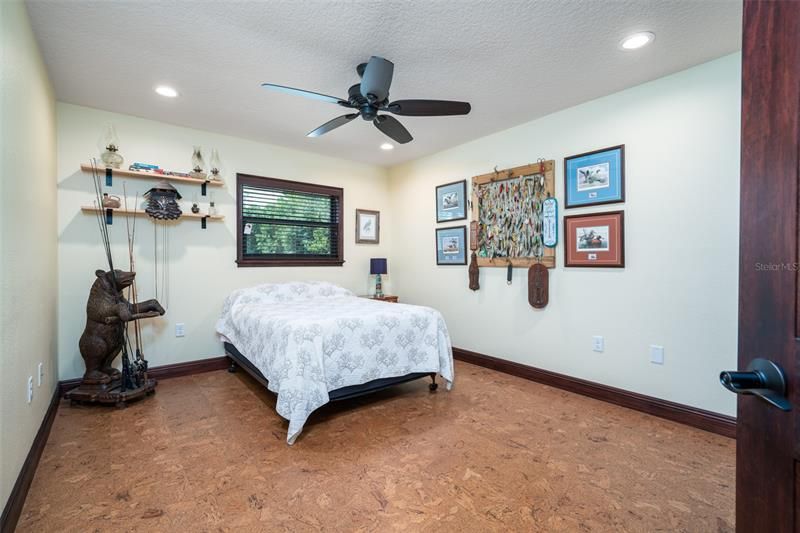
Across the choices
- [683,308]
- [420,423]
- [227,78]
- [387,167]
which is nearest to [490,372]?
[420,423]

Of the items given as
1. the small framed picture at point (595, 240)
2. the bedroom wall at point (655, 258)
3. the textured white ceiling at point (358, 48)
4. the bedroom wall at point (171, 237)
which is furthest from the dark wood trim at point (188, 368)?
the small framed picture at point (595, 240)

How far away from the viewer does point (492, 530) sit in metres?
1.65

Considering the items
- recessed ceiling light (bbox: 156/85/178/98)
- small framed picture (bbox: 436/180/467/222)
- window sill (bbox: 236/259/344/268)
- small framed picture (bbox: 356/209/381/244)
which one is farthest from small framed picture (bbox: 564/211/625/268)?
recessed ceiling light (bbox: 156/85/178/98)

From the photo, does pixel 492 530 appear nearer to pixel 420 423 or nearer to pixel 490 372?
pixel 420 423

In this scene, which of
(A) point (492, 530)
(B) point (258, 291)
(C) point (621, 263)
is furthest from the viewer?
(B) point (258, 291)

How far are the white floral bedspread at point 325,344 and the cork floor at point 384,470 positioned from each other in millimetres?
293

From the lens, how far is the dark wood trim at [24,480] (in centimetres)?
158

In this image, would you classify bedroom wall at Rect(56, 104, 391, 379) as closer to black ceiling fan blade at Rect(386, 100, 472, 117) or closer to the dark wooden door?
black ceiling fan blade at Rect(386, 100, 472, 117)

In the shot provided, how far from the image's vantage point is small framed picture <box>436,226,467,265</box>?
14.5 feet

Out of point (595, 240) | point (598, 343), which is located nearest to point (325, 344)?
point (598, 343)

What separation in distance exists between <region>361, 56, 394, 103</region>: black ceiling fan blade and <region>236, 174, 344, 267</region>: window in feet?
8.15

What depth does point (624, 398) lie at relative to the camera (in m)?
3.02

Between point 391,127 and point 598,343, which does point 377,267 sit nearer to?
point 391,127

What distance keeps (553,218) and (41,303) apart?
399cm
